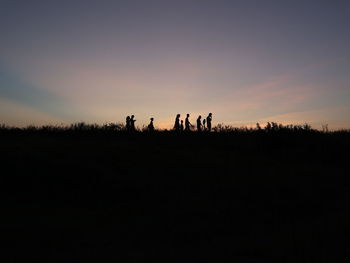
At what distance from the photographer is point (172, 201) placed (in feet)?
45.4

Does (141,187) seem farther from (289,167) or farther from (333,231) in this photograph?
(289,167)

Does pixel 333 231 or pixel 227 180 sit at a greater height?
pixel 227 180

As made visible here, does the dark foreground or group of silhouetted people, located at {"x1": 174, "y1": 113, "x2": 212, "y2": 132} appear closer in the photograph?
the dark foreground

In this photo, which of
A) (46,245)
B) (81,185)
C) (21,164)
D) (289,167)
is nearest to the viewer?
(46,245)

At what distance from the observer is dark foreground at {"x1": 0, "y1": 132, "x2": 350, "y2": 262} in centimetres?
859

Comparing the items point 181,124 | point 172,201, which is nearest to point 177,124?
point 181,124

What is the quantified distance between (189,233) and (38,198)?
638 cm

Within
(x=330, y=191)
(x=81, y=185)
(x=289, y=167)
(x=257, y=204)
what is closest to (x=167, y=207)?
(x=257, y=204)

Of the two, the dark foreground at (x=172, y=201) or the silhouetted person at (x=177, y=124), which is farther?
the silhouetted person at (x=177, y=124)

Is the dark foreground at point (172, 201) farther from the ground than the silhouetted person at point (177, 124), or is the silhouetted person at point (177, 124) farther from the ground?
the silhouetted person at point (177, 124)

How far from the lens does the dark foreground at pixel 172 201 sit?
8590 millimetres

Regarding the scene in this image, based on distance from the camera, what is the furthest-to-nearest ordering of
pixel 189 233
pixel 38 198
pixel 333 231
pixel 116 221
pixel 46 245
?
pixel 38 198 < pixel 116 221 < pixel 189 233 < pixel 333 231 < pixel 46 245

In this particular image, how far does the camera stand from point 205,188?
15.7 m

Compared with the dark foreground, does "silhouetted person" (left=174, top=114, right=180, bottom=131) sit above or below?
above
